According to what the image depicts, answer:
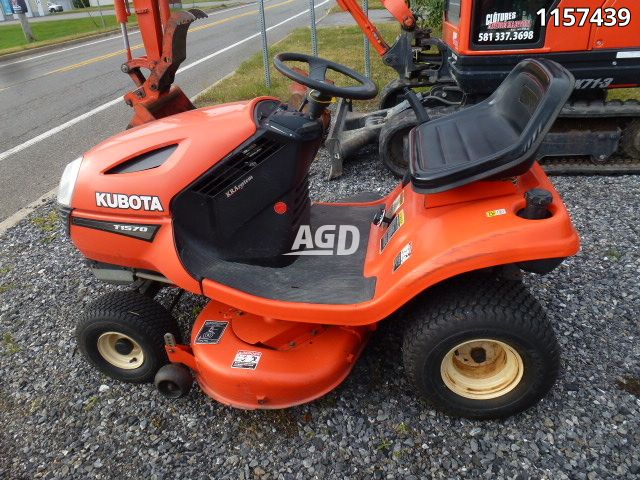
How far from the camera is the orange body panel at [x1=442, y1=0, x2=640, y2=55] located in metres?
4.04

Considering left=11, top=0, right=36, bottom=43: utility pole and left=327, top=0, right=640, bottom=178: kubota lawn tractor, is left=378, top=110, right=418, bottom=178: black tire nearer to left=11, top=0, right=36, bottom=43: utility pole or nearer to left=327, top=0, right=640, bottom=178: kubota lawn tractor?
left=327, top=0, right=640, bottom=178: kubota lawn tractor

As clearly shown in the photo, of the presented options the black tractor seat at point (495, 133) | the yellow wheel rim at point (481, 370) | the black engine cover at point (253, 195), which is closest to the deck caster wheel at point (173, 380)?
the black engine cover at point (253, 195)

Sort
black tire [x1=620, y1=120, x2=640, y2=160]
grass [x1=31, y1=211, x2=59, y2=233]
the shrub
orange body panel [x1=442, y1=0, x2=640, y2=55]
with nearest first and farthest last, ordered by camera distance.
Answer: orange body panel [x1=442, y1=0, x2=640, y2=55] → grass [x1=31, y1=211, x2=59, y2=233] → black tire [x1=620, y1=120, x2=640, y2=160] → the shrub

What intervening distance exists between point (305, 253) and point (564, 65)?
311 cm

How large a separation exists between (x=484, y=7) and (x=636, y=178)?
186 centimetres

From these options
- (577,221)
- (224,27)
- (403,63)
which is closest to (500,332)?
(577,221)

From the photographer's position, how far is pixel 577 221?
3684mm

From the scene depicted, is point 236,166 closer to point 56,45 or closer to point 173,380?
point 173,380

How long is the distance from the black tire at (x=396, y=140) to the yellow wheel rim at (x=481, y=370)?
256 centimetres

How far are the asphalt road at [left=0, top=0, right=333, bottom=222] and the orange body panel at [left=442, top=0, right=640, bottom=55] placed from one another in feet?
A: 13.3

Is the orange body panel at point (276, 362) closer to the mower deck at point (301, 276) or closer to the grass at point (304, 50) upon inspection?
the mower deck at point (301, 276)

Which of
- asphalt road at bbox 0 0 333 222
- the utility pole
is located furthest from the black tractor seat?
the utility pole

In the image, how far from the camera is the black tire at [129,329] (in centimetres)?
236

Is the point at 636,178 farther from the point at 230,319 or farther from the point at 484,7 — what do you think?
the point at 230,319
